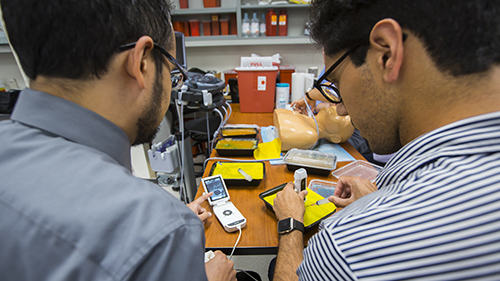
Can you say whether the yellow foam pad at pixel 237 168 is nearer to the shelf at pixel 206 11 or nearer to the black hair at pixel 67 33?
the black hair at pixel 67 33

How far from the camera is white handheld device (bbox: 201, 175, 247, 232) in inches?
31.4

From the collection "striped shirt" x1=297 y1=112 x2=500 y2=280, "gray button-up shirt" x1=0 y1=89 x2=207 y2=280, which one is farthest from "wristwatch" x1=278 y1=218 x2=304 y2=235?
"gray button-up shirt" x1=0 y1=89 x2=207 y2=280

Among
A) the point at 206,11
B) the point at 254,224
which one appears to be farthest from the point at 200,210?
the point at 206,11

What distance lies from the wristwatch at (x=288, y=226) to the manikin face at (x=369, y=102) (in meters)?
0.35

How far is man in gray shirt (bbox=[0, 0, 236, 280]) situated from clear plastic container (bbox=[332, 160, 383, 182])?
0.92 meters

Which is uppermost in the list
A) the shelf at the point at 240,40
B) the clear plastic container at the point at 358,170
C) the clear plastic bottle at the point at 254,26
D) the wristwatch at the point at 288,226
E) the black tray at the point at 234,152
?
the clear plastic bottle at the point at 254,26

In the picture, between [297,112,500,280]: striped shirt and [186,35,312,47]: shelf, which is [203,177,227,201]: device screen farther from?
[186,35,312,47]: shelf

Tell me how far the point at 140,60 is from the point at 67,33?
0.13 metres

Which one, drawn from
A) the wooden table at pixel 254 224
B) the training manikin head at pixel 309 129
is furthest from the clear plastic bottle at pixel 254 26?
the wooden table at pixel 254 224

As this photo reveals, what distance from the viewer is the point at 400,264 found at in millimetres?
373

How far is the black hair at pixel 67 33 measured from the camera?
0.41 meters

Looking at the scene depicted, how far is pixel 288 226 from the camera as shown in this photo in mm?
740

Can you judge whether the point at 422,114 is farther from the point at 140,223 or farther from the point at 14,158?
the point at 14,158

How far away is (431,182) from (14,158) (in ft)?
2.36
